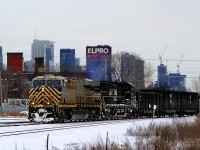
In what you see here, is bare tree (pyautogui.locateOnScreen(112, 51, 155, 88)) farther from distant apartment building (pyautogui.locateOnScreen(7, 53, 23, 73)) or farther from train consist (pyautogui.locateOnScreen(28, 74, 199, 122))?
train consist (pyautogui.locateOnScreen(28, 74, 199, 122))

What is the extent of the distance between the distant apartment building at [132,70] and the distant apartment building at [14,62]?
26454 millimetres

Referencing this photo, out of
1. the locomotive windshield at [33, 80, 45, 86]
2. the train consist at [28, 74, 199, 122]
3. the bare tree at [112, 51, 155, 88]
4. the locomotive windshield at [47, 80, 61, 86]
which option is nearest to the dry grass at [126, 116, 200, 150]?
the train consist at [28, 74, 199, 122]

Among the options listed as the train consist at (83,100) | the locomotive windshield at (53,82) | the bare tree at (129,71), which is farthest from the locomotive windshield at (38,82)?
the bare tree at (129,71)

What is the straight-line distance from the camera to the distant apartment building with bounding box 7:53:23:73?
119 meters

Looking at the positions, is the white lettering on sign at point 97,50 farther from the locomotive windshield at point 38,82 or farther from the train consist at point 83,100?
the locomotive windshield at point 38,82

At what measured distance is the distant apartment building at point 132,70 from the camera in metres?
117

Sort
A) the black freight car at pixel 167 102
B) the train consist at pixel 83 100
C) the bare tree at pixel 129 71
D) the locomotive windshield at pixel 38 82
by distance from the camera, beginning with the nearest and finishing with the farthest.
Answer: the train consist at pixel 83 100
the locomotive windshield at pixel 38 82
the black freight car at pixel 167 102
the bare tree at pixel 129 71

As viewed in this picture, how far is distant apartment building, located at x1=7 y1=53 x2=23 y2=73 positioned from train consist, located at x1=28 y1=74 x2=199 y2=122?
221 ft

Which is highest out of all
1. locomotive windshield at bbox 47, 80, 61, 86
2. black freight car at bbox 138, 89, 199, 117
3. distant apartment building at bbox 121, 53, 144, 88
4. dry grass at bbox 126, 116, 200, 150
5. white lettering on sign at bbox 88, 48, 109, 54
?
white lettering on sign at bbox 88, 48, 109, 54

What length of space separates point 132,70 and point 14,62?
3100 centimetres

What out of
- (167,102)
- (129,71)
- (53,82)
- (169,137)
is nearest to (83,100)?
(53,82)

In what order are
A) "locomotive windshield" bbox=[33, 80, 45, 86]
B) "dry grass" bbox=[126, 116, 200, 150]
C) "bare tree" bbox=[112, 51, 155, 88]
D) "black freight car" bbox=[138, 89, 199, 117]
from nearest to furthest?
"dry grass" bbox=[126, 116, 200, 150]
"locomotive windshield" bbox=[33, 80, 45, 86]
"black freight car" bbox=[138, 89, 199, 117]
"bare tree" bbox=[112, 51, 155, 88]

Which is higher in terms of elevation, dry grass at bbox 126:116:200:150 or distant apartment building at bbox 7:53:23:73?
distant apartment building at bbox 7:53:23:73

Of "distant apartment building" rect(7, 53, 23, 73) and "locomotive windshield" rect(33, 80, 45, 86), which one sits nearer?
"locomotive windshield" rect(33, 80, 45, 86)
